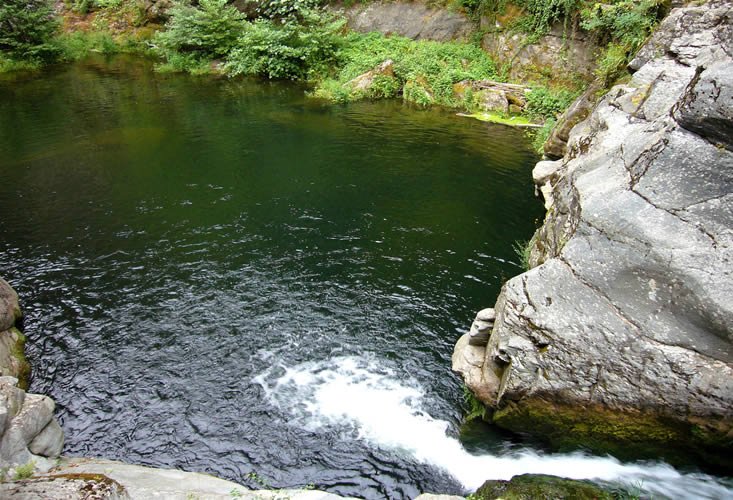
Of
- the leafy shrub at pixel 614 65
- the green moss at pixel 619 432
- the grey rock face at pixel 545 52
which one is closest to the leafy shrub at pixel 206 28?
the grey rock face at pixel 545 52

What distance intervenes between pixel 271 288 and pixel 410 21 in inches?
1046

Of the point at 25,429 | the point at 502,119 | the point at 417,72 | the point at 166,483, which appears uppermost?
the point at 417,72

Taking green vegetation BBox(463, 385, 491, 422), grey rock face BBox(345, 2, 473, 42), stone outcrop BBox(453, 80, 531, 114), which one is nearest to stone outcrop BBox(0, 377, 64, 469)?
green vegetation BBox(463, 385, 491, 422)

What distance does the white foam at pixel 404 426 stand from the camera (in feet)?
24.9

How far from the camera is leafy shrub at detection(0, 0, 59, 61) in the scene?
34812 mm

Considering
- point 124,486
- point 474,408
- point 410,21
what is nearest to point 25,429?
point 124,486

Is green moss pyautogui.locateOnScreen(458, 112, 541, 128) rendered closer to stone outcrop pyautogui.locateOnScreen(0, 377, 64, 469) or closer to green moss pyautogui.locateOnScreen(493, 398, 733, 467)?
green moss pyautogui.locateOnScreen(493, 398, 733, 467)

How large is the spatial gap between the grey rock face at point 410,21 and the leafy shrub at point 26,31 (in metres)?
21.8

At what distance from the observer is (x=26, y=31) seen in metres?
35.7

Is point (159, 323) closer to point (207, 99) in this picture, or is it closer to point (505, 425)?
point (505, 425)

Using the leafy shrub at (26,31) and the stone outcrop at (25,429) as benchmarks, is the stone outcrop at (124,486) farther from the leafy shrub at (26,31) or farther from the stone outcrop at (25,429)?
the leafy shrub at (26,31)

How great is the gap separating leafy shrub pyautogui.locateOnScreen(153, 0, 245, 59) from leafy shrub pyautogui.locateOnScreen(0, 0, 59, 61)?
8.44m

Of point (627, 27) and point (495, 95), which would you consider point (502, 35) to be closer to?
point (495, 95)

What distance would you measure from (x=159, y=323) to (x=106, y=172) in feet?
32.3
